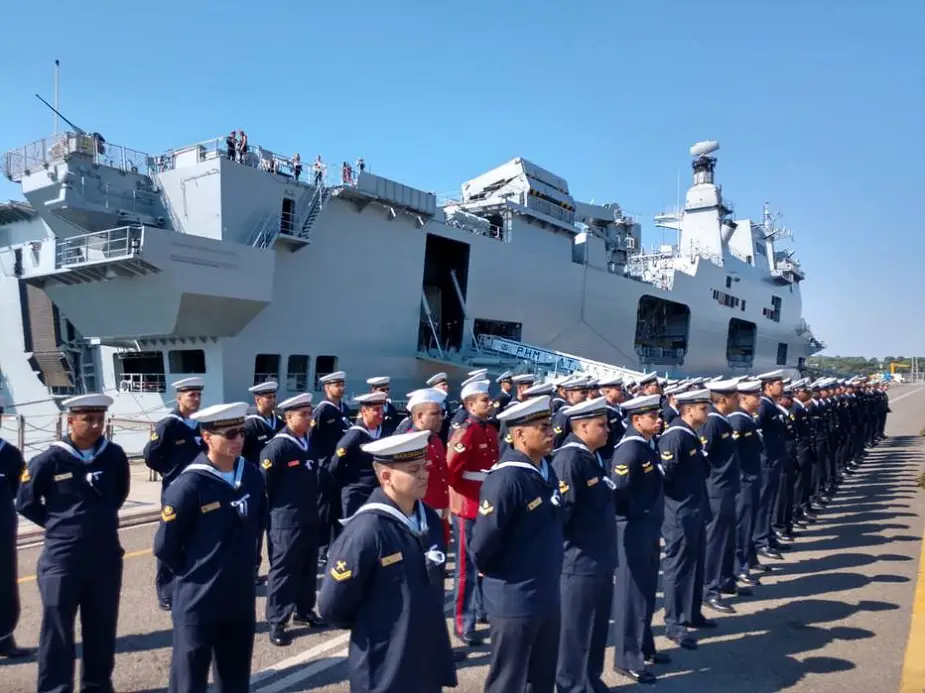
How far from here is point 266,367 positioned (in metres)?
15.2

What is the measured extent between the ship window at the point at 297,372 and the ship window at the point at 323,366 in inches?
11.2

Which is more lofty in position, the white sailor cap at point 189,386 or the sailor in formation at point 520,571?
the white sailor cap at point 189,386

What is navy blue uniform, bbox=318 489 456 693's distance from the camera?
2.36m

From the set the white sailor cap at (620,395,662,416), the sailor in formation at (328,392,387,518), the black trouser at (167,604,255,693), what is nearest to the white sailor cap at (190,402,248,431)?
the black trouser at (167,604,255,693)

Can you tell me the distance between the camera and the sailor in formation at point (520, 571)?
3.06 meters

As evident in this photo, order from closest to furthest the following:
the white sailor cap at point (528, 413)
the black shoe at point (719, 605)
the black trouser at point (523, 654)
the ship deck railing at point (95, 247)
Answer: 1. the black trouser at point (523, 654)
2. the white sailor cap at point (528, 413)
3. the black shoe at point (719, 605)
4. the ship deck railing at point (95, 247)

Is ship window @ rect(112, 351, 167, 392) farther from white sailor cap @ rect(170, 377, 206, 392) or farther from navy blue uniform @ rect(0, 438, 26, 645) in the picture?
navy blue uniform @ rect(0, 438, 26, 645)

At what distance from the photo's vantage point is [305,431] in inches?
210

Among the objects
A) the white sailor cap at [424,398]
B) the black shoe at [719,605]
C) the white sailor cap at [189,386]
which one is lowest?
the black shoe at [719,605]

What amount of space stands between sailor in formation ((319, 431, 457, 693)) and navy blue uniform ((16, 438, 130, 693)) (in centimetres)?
227

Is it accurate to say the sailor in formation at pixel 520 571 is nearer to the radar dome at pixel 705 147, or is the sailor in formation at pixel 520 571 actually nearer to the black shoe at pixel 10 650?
the black shoe at pixel 10 650

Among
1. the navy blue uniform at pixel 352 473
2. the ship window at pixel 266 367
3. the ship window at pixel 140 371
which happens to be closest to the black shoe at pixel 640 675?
the navy blue uniform at pixel 352 473

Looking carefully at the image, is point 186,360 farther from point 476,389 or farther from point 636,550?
point 636,550

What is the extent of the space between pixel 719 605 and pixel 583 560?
2497 mm
